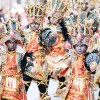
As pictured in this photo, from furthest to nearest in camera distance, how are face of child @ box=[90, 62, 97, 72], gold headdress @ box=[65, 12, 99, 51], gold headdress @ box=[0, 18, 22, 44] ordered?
gold headdress @ box=[0, 18, 22, 44]
gold headdress @ box=[65, 12, 99, 51]
face of child @ box=[90, 62, 97, 72]

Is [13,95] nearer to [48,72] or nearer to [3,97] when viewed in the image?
[3,97]

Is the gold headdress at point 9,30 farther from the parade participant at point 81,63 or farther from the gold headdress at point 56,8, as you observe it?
the gold headdress at point 56,8

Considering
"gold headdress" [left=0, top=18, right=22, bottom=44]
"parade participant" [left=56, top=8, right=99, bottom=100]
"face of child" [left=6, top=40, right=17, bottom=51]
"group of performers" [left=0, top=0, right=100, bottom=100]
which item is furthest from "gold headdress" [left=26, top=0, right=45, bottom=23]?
"parade participant" [left=56, top=8, right=99, bottom=100]

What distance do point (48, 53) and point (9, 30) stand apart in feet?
3.71

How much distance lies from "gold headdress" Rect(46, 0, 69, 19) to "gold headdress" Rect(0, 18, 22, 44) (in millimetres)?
1509

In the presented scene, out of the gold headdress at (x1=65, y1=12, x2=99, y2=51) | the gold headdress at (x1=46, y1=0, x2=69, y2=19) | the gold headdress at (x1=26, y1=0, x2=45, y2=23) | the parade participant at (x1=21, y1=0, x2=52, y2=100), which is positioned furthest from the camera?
the gold headdress at (x1=46, y1=0, x2=69, y2=19)

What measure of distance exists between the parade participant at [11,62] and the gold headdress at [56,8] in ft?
5.10

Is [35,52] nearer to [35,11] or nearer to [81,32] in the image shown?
[35,11]

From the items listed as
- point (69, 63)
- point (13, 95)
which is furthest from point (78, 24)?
point (13, 95)

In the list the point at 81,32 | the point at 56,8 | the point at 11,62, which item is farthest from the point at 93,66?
the point at 56,8

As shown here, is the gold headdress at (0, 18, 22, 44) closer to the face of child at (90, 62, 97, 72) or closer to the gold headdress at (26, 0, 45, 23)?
the gold headdress at (26, 0, 45, 23)

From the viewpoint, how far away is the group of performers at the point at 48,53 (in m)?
10.3

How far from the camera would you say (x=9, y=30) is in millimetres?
10398

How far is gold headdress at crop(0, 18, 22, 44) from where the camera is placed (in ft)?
34.0
